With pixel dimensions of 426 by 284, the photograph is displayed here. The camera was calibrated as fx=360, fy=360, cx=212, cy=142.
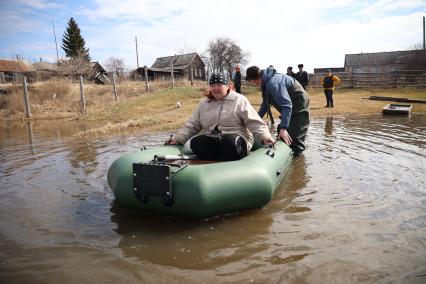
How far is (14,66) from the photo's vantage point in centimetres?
3944

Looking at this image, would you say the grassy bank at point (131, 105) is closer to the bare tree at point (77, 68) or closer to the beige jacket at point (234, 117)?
the beige jacket at point (234, 117)

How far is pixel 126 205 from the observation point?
381 cm

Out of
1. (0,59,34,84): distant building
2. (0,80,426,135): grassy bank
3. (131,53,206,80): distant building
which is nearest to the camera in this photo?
(0,80,426,135): grassy bank

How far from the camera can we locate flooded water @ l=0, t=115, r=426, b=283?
270 cm

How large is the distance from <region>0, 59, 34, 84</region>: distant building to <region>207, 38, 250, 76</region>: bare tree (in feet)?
65.7

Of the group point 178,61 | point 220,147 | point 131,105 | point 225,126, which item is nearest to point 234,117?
point 225,126

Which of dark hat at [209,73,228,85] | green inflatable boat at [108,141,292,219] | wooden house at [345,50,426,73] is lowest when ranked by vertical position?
green inflatable boat at [108,141,292,219]

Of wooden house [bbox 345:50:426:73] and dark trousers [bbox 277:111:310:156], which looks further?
wooden house [bbox 345:50:426:73]

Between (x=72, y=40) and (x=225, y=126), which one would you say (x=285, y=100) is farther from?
(x=72, y=40)

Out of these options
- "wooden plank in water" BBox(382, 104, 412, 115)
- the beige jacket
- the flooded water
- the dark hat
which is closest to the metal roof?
"wooden plank in water" BBox(382, 104, 412, 115)

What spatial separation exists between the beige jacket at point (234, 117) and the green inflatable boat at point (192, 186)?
61 cm

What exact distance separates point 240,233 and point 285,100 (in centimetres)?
244

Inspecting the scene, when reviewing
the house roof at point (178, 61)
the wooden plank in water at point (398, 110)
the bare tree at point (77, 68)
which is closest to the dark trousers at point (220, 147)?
the wooden plank in water at point (398, 110)

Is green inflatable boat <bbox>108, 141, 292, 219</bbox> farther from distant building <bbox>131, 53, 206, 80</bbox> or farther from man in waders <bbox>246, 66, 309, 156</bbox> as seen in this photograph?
distant building <bbox>131, 53, 206, 80</bbox>
